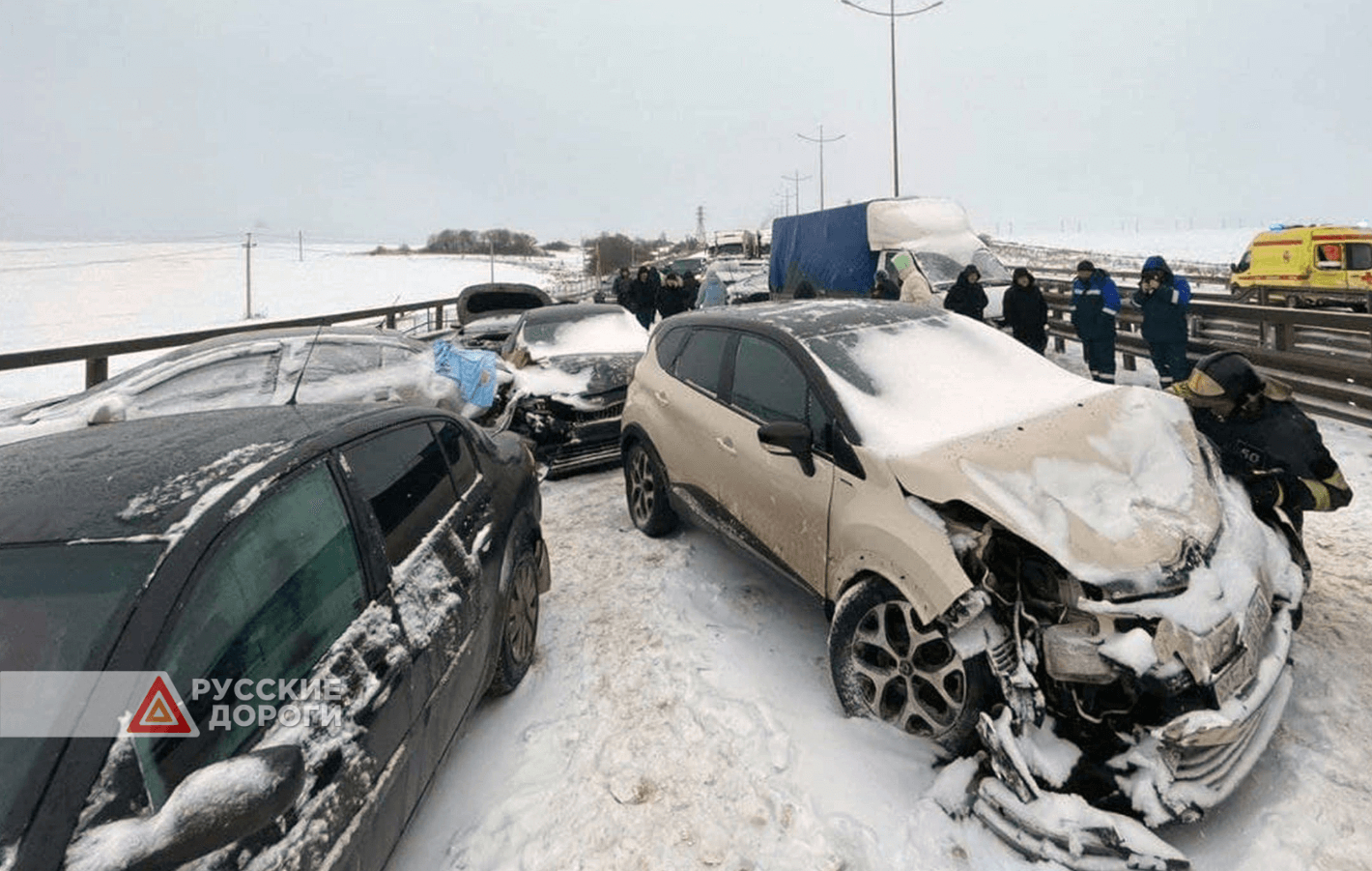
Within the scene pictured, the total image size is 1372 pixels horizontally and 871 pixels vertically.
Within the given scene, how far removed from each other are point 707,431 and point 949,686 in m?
2.06

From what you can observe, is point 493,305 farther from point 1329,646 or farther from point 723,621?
point 1329,646

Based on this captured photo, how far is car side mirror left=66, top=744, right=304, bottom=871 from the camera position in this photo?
1.29 meters

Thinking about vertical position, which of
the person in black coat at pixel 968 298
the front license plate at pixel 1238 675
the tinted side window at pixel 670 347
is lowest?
the front license plate at pixel 1238 675

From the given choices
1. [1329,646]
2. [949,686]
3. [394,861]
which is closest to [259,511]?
[394,861]

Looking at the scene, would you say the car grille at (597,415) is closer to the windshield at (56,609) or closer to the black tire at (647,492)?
the black tire at (647,492)

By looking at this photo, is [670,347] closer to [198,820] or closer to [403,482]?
[403,482]

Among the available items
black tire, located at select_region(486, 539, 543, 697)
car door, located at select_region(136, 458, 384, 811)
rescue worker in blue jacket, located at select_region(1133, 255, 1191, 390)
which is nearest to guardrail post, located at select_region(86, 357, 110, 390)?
black tire, located at select_region(486, 539, 543, 697)

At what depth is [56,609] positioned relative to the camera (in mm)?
1578

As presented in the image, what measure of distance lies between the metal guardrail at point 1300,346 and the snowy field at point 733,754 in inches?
91.4

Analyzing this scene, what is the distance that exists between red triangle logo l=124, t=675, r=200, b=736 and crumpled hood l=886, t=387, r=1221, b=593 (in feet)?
7.73

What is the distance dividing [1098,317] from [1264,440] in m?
5.53

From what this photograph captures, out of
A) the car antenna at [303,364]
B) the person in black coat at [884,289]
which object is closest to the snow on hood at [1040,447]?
the car antenna at [303,364]

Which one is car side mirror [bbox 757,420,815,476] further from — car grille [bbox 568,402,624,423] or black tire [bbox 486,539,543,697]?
car grille [bbox 568,402,624,423]

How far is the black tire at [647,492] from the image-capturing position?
511 cm
